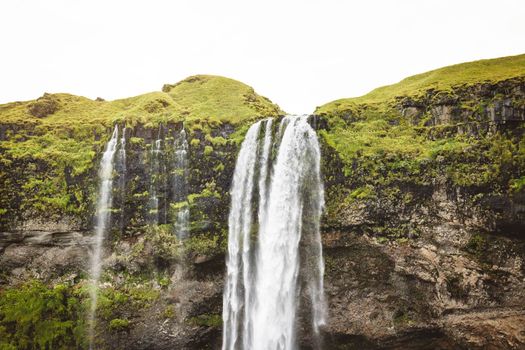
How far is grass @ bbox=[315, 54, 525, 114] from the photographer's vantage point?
63.5ft

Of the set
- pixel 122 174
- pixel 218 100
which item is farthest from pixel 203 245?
pixel 218 100

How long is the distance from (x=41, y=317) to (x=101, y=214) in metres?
5.64

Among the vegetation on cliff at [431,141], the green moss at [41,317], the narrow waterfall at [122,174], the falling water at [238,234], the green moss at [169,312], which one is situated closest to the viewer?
the vegetation on cliff at [431,141]

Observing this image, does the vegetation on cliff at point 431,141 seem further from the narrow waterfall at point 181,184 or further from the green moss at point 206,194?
the narrow waterfall at point 181,184

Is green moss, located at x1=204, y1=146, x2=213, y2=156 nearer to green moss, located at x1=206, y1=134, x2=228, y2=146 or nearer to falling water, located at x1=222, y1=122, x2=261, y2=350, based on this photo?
green moss, located at x1=206, y1=134, x2=228, y2=146

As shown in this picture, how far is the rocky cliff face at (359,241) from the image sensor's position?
54.2 ft

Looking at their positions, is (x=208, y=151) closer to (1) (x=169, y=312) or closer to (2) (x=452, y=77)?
(1) (x=169, y=312)

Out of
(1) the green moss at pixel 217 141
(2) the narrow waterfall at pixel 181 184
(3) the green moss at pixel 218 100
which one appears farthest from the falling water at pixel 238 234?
(3) the green moss at pixel 218 100

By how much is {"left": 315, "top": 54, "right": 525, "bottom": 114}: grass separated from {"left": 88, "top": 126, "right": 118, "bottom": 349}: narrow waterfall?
11.9 meters

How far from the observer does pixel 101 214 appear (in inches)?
843

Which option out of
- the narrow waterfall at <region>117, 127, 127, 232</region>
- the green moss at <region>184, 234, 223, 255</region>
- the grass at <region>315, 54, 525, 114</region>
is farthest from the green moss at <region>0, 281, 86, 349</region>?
the grass at <region>315, 54, 525, 114</region>

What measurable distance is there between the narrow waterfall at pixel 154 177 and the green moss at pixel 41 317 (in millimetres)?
5454

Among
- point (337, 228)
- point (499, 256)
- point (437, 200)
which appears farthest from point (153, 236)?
point (499, 256)

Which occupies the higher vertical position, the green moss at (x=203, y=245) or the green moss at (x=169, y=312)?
the green moss at (x=203, y=245)
